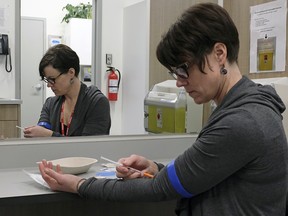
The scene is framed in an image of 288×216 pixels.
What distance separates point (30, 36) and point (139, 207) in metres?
0.98

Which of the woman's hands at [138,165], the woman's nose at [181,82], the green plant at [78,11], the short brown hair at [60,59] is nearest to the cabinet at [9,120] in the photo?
the short brown hair at [60,59]

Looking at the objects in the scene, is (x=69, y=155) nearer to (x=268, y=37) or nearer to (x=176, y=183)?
(x=176, y=183)

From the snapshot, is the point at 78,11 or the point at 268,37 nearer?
the point at 78,11

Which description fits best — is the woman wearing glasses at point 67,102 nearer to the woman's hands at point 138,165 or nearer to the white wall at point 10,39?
the white wall at point 10,39

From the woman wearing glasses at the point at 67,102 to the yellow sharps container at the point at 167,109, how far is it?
1.21 feet

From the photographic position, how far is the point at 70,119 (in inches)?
69.1

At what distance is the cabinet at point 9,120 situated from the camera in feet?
5.26

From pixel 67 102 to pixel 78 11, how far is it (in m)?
0.44

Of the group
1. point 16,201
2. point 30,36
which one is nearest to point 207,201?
point 16,201

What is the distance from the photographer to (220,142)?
83cm

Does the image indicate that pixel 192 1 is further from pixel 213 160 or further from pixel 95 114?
pixel 213 160

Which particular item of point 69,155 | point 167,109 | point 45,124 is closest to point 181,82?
point 69,155

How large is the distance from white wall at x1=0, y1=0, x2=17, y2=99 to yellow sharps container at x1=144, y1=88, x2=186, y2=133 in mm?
769

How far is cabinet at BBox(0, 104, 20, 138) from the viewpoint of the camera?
5.26ft
